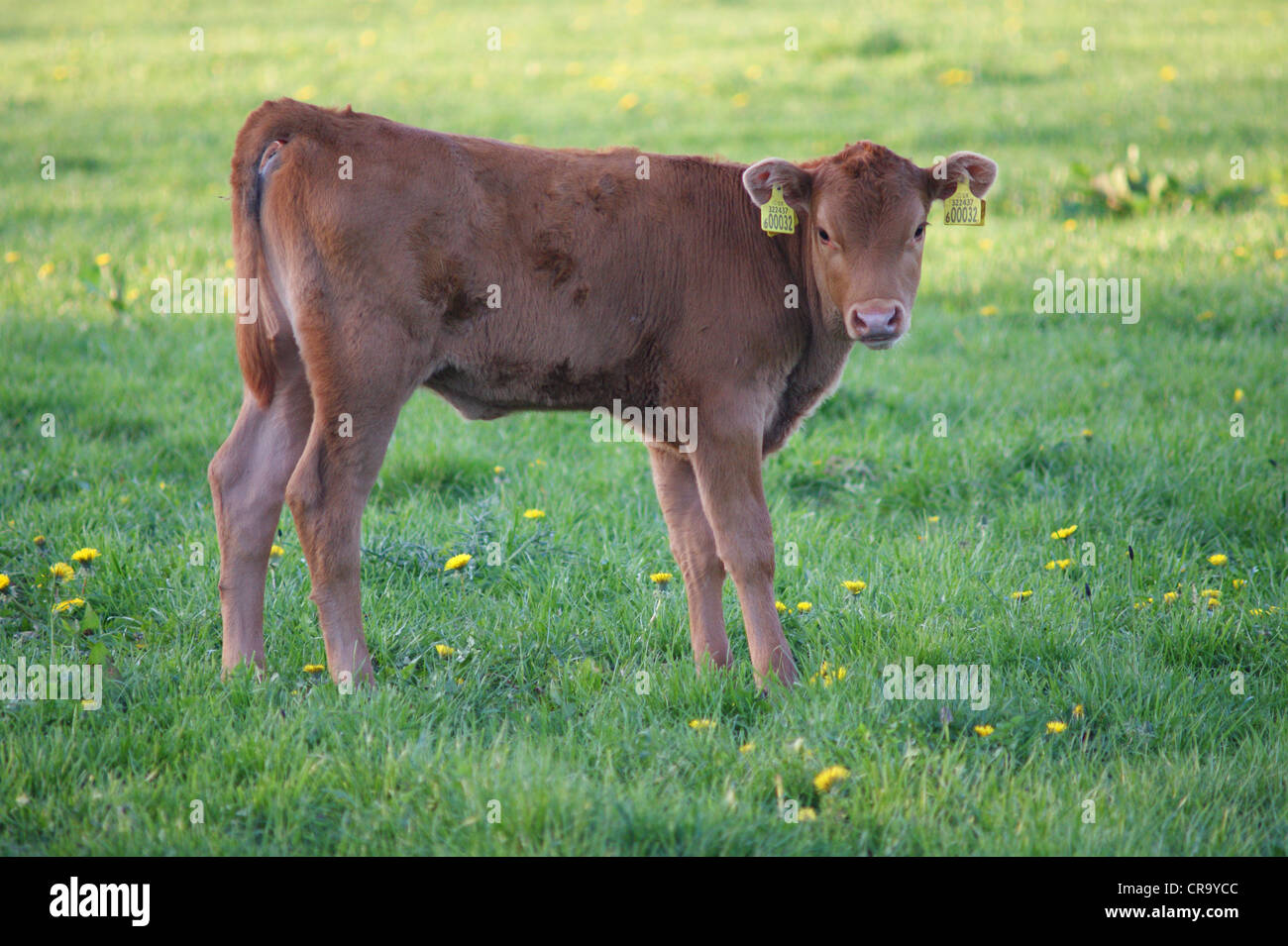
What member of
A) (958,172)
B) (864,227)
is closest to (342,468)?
(864,227)

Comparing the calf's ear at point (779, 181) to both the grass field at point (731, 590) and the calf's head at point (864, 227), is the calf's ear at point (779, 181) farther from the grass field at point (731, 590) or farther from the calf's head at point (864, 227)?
the grass field at point (731, 590)

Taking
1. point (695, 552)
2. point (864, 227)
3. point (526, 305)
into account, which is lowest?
point (695, 552)

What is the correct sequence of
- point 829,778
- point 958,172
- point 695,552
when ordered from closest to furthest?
1. point 829,778
2. point 958,172
3. point 695,552

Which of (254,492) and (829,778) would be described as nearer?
(829,778)

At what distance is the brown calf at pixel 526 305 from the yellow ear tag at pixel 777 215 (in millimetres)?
32

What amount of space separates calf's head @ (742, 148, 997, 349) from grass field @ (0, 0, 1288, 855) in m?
1.27

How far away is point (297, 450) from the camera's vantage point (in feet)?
14.7

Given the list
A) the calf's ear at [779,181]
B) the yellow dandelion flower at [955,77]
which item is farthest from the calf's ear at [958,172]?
the yellow dandelion flower at [955,77]

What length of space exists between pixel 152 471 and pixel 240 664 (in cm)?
235

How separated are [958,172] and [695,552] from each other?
181 centimetres

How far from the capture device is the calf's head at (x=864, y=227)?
4168mm

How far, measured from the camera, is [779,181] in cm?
438

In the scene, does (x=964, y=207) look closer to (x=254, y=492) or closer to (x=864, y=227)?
(x=864, y=227)
